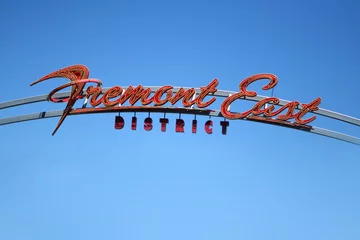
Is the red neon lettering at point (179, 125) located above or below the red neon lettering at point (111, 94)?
below

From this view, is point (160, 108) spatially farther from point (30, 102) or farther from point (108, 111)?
point (30, 102)

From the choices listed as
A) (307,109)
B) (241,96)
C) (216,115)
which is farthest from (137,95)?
(307,109)

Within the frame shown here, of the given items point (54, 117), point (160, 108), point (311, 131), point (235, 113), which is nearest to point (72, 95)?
point (54, 117)

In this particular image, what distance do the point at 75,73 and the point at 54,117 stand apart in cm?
209

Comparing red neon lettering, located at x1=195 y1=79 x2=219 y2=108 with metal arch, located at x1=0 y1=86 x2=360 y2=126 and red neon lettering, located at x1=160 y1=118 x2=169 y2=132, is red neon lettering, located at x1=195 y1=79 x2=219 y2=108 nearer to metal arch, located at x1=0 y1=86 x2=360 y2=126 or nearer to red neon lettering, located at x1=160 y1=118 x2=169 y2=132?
metal arch, located at x1=0 y1=86 x2=360 y2=126

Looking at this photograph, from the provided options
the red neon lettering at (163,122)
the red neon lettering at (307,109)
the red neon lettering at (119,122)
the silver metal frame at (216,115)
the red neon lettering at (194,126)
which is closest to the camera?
the red neon lettering at (194,126)

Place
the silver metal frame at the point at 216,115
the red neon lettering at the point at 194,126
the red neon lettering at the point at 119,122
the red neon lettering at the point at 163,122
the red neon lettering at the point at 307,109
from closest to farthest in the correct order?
the red neon lettering at the point at 194,126
the red neon lettering at the point at 163,122
the silver metal frame at the point at 216,115
the red neon lettering at the point at 119,122
the red neon lettering at the point at 307,109

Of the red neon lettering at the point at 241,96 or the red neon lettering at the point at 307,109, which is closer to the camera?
the red neon lettering at the point at 241,96

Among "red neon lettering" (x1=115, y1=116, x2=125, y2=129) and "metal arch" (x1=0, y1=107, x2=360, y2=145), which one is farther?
"red neon lettering" (x1=115, y1=116, x2=125, y2=129)

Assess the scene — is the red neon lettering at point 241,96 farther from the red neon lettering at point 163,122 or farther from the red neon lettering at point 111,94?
the red neon lettering at point 111,94

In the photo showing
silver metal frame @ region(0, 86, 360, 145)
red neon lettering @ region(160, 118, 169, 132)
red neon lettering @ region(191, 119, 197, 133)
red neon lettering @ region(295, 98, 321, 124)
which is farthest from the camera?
red neon lettering @ region(295, 98, 321, 124)

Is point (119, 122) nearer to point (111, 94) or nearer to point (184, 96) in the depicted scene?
point (111, 94)

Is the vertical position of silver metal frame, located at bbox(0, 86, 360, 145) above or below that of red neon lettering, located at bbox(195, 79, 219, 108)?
below

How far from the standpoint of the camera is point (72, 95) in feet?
119
